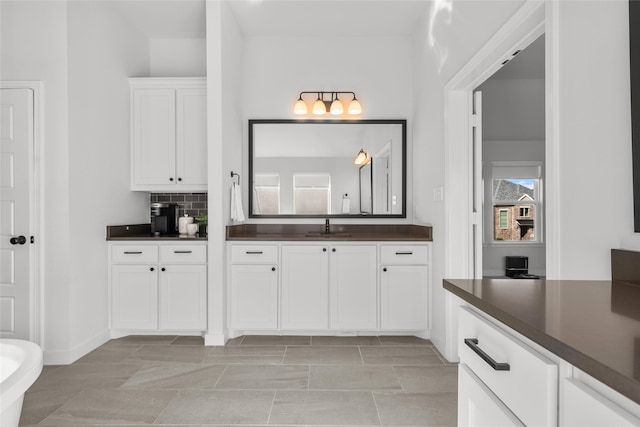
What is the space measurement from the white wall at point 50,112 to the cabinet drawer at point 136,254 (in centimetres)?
53

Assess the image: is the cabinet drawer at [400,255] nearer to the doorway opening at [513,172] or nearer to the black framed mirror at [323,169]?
the black framed mirror at [323,169]

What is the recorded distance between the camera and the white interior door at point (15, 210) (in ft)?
9.64

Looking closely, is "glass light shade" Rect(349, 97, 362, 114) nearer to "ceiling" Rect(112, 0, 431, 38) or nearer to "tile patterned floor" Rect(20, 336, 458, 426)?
"ceiling" Rect(112, 0, 431, 38)

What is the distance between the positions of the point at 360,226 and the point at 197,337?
1.88m

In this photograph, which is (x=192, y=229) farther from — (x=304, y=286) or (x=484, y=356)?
(x=484, y=356)

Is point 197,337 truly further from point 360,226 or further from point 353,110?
point 353,110

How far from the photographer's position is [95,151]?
10.9ft

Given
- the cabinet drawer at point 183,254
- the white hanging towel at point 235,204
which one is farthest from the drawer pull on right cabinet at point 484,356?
the white hanging towel at point 235,204

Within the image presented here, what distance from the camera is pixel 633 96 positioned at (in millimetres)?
1188

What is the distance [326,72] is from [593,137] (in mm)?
3169

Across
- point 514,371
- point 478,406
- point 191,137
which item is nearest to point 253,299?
point 191,137

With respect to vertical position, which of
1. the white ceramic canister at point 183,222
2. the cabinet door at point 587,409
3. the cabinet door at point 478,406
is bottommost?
the cabinet door at point 478,406

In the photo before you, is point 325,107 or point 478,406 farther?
point 325,107

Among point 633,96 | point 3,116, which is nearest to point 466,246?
point 633,96
